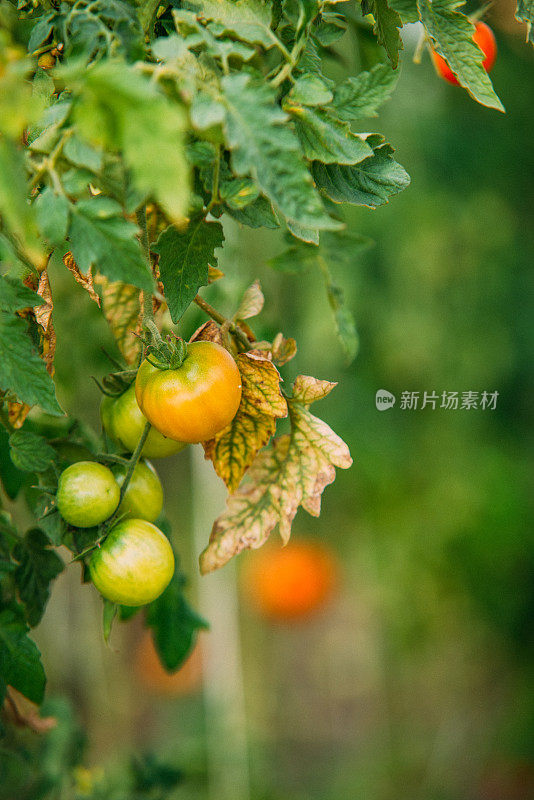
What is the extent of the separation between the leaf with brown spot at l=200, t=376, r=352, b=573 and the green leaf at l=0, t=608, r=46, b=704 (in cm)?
19

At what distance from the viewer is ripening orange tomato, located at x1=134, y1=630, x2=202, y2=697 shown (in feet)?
8.14

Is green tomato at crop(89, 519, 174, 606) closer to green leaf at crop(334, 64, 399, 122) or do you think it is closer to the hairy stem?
the hairy stem

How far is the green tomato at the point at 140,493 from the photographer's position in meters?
0.57

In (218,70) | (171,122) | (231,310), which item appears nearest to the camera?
(171,122)

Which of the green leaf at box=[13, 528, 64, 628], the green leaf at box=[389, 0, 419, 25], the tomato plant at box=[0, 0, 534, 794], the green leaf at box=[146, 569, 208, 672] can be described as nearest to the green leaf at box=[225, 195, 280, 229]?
the tomato plant at box=[0, 0, 534, 794]

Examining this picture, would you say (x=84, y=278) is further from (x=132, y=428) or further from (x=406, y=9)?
(x=406, y=9)

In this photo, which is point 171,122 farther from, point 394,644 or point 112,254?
point 394,644

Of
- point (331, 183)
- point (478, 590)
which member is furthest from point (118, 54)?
point (478, 590)

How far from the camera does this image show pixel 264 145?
1.21 feet

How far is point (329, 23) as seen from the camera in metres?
0.56

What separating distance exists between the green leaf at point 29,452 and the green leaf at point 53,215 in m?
0.22

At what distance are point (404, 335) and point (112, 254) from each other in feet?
5.40

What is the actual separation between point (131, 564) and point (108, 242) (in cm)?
24

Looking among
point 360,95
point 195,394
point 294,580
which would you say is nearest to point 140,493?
point 195,394
